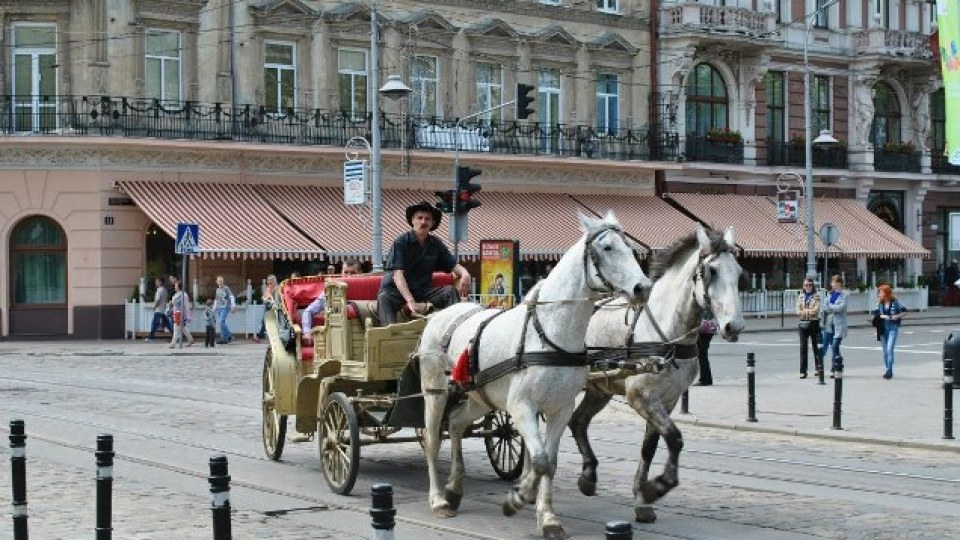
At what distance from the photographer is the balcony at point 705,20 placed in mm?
47969

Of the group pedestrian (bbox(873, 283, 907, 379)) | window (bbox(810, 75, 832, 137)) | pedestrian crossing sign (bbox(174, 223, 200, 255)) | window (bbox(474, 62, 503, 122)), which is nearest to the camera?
→ pedestrian (bbox(873, 283, 907, 379))

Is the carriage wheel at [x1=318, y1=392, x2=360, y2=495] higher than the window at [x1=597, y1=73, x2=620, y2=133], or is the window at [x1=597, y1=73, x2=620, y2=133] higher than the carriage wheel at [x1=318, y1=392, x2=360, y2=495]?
the window at [x1=597, y1=73, x2=620, y2=133]

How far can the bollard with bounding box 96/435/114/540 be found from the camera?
31.0 ft

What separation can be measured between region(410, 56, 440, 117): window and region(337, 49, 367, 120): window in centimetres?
149

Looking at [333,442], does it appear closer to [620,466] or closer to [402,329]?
[402,329]

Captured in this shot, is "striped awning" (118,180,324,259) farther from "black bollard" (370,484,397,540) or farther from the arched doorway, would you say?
"black bollard" (370,484,397,540)

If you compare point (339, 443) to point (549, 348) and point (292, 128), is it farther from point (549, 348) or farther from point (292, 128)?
point (292, 128)

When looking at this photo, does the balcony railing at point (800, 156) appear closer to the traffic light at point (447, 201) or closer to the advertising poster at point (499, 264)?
the advertising poster at point (499, 264)

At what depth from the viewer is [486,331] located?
11555 mm

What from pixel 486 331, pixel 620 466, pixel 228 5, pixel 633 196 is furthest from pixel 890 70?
pixel 486 331

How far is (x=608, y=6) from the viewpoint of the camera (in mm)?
47938

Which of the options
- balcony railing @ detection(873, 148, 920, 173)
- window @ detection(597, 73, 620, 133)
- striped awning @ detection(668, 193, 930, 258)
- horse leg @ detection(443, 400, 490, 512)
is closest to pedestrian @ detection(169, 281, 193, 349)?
window @ detection(597, 73, 620, 133)

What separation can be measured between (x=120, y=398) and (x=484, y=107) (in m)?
23.6

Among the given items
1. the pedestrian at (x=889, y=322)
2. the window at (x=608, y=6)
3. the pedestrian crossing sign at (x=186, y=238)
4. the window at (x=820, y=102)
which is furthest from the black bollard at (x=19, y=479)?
the window at (x=820, y=102)
